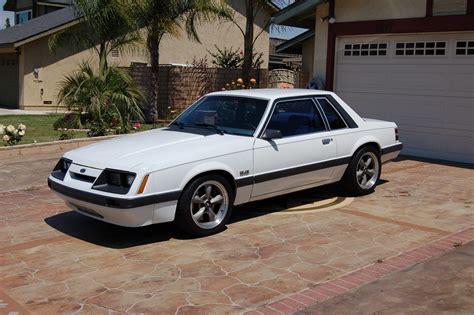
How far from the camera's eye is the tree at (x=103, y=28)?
1664 cm

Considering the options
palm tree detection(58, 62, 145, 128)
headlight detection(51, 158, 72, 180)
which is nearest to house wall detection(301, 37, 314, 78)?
palm tree detection(58, 62, 145, 128)

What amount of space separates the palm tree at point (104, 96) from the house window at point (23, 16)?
17385mm

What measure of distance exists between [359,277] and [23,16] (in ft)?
99.8

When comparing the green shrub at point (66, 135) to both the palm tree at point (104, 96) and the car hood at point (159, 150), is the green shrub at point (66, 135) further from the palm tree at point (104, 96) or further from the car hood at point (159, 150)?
the car hood at point (159, 150)

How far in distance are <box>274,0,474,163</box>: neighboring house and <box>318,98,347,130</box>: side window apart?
15.0 feet

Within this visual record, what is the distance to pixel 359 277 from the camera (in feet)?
16.4

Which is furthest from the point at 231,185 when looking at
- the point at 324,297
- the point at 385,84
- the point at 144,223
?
the point at 385,84

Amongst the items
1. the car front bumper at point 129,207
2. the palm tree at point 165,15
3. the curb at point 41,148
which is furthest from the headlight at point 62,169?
the palm tree at point 165,15

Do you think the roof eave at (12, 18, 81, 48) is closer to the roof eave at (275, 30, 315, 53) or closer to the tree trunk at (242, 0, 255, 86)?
the tree trunk at (242, 0, 255, 86)

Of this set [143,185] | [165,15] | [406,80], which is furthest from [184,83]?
[143,185]

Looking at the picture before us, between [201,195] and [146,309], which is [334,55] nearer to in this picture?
[201,195]

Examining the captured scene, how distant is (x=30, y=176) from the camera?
9.42 metres

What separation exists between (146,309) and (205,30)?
2352cm

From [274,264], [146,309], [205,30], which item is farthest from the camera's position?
[205,30]
